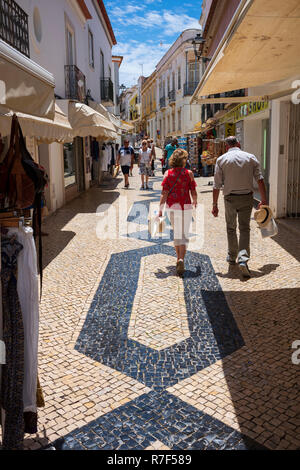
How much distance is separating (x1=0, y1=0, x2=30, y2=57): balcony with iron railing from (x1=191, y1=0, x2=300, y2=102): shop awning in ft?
12.6

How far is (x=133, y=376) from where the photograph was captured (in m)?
3.17

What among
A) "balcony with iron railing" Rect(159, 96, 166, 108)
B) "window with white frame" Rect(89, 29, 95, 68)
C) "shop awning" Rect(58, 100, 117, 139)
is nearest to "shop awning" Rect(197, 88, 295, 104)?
"shop awning" Rect(58, 100, 117, 139)

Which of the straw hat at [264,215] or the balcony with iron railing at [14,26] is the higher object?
the balcony with iron railing at [14,26]

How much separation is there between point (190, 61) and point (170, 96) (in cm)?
554

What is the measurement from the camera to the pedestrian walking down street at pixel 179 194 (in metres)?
5.56

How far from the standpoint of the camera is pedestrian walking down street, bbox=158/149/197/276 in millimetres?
5559

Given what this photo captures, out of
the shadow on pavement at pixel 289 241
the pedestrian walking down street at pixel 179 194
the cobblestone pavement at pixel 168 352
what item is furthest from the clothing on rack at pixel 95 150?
the pedestrian walking down street at pixel 179 194

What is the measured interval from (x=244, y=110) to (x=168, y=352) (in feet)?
38.0

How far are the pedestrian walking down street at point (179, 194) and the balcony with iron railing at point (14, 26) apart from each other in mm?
3847

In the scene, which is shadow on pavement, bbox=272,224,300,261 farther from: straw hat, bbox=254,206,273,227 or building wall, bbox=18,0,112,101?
building wall, bbox=18,0,112,101

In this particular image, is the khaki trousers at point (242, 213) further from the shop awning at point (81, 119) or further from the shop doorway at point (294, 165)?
the shop awning at point (81, 119)

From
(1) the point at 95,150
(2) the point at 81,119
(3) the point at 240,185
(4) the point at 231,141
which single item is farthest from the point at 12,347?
(1) the point at 95,150
